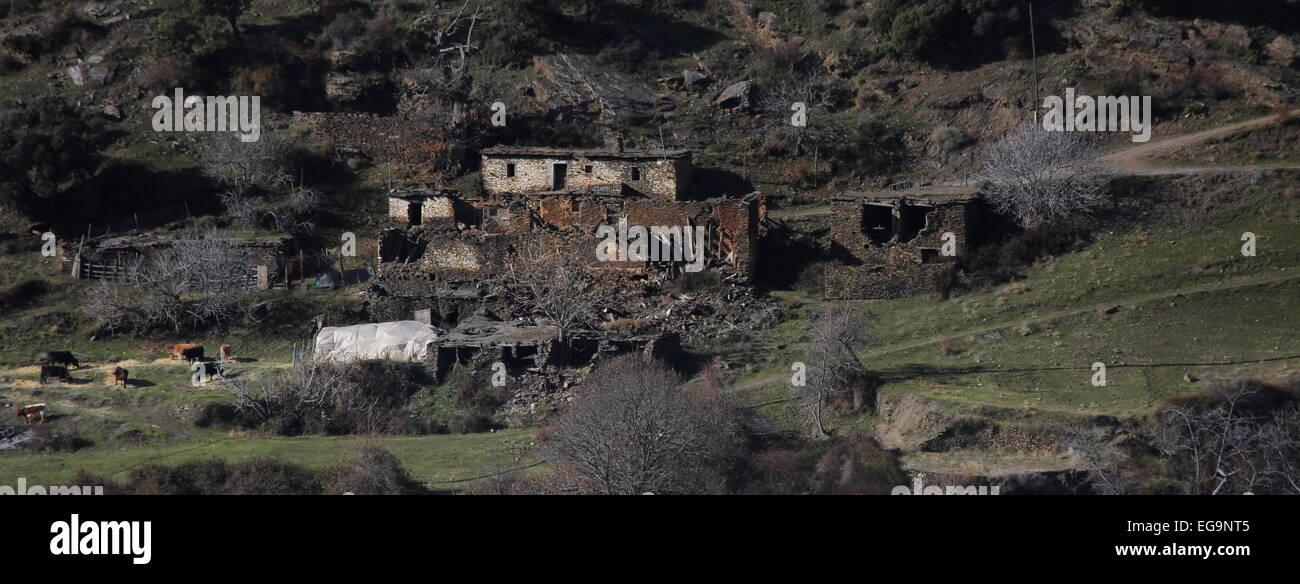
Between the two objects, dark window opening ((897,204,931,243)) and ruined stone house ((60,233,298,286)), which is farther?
ruined stone house ((60,233,298,286))

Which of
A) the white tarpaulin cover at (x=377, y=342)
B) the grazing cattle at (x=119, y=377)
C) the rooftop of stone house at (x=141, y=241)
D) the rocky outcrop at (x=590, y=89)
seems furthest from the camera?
the rocky outcrop at (x=590, y=89)

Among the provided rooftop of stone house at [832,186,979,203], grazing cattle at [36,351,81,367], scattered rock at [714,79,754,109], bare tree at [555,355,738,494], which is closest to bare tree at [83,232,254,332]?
grazing cattle at [36,351,81,367]

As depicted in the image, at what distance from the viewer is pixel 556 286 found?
47688 millimetres

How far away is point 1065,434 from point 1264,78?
26.4m

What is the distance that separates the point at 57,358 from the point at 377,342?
31.2 feet

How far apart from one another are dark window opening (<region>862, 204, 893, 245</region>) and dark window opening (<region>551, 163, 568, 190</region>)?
10.9m

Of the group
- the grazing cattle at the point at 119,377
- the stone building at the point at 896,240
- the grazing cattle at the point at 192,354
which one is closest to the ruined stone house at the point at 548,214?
the stone building at the point at 896,240

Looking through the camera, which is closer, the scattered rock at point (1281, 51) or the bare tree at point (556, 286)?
the bare tree at point (556, 286)

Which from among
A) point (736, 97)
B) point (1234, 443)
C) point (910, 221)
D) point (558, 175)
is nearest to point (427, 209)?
point (558, 175)

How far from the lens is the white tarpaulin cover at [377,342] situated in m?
44.8

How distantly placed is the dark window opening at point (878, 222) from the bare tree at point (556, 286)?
9389 millimetres

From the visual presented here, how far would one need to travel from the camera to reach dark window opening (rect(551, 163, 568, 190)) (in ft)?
179

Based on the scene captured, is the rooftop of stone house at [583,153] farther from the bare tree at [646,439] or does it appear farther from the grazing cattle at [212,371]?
the bare tree at [646,439]

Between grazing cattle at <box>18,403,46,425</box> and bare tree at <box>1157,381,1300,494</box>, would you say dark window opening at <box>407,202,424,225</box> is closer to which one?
grazing cattle at <box>18,403,46,425</box>
